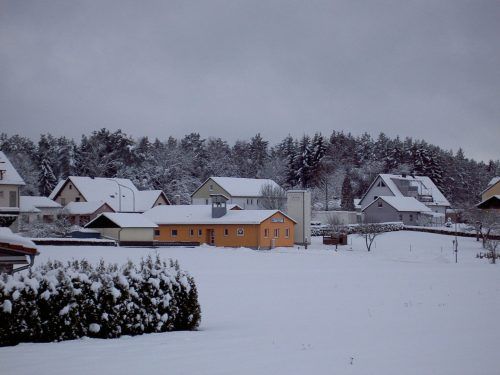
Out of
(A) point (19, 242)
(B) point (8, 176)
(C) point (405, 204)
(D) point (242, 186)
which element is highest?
(D) point (242, 186)

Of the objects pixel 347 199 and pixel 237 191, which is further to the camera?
pixel 347 199

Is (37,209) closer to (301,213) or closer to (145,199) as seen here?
(145,199)

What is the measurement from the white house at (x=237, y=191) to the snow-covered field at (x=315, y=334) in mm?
53192

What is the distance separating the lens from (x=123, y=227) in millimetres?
54031

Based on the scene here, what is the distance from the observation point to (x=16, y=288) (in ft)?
34.5

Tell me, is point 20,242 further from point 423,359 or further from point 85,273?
point 423,359

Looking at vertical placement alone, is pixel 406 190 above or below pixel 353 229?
above

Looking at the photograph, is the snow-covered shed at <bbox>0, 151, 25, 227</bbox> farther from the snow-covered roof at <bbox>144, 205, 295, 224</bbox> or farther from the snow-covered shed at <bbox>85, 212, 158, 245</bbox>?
the snow-covered roof at <bbox>144, 205, 295, 224</bbox>

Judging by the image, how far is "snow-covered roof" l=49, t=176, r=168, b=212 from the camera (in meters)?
78.4

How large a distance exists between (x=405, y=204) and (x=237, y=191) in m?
25.2

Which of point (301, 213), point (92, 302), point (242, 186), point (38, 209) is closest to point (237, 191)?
point (242, 186)

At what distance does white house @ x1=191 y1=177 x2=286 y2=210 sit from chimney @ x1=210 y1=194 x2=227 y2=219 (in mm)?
22596

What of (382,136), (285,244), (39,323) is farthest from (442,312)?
(382,136)

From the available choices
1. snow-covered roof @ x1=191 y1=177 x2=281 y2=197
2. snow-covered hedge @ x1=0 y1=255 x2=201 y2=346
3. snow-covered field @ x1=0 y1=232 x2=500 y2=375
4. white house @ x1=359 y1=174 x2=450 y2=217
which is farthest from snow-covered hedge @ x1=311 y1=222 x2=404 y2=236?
snow-covered hedge @ x1=0 y1=255 x2=201 y2=346
